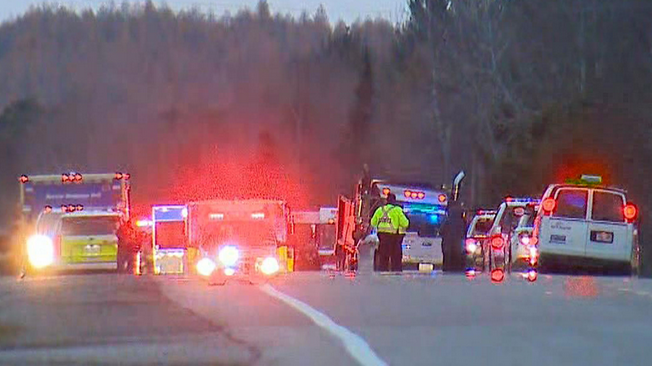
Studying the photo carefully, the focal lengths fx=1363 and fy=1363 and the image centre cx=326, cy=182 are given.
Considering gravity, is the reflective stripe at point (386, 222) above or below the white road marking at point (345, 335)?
below

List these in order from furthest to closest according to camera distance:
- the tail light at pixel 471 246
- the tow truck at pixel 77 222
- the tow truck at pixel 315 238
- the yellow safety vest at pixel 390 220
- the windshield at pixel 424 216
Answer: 1. the tow truck at pixel 315 238
2. the windshield at pixel 424 216
3. the tow truck at pixel 77 222
4. the tail light at pixel 471 246
5. the yellow safety vest at pixel 390 220

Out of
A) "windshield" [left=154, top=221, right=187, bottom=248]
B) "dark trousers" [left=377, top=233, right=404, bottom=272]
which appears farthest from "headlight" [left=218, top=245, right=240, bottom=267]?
"windshield" [left=154, top=221, right=187, bottom=248]

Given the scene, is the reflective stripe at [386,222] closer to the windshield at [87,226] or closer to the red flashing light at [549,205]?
the red flashing light at [549,205]

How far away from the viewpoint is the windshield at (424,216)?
33688 millimetres

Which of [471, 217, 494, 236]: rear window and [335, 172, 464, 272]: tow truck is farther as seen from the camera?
[335, 172, 464, 272]: tow truck

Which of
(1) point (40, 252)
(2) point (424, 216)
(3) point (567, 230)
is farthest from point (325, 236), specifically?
(3) point (567, 230)

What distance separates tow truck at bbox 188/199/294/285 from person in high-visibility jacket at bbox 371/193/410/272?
175cm

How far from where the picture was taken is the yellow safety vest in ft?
79.4

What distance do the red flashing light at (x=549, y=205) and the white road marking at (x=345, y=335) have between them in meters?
10.8

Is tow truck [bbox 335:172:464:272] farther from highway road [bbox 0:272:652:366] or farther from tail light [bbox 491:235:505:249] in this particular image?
highway road [bbox 0:272:652:366]

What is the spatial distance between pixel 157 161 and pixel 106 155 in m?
2.33

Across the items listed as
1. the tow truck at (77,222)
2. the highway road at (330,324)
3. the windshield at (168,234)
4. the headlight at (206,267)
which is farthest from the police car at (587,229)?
the windshield at (168,234)

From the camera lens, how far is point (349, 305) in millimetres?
13711

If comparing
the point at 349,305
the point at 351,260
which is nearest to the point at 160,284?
the point at 349,305
